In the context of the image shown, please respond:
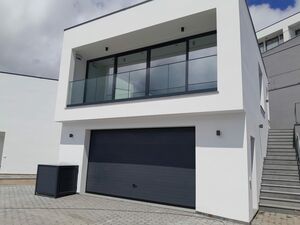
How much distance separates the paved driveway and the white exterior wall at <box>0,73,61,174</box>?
8880 mm

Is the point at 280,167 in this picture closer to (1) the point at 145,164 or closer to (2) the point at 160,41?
(1) the point at 145,164

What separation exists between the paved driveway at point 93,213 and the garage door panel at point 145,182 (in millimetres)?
319

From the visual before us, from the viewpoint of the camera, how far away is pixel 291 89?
51.2 feet

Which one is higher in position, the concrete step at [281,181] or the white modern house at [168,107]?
the white modern house at [168,107]

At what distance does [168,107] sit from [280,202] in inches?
190

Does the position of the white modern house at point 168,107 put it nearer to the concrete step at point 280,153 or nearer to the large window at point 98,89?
the large window at point 98,89

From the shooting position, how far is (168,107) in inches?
297

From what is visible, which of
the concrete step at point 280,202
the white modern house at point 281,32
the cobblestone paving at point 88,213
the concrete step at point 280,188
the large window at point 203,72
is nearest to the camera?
the cobblestone paving at point 88,213

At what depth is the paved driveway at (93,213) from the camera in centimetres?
595

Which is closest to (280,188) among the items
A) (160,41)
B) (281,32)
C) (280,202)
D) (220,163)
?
(280,202)

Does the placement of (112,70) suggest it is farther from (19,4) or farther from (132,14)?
(19,4)

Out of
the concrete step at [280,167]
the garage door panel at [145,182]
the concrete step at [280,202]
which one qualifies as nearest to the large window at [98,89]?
the garage door panel at [145,182]

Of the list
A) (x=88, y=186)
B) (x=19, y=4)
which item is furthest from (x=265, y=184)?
(x=19, y=4)

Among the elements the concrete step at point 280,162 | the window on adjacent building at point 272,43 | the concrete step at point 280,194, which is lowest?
the concrete step at point 280,194
